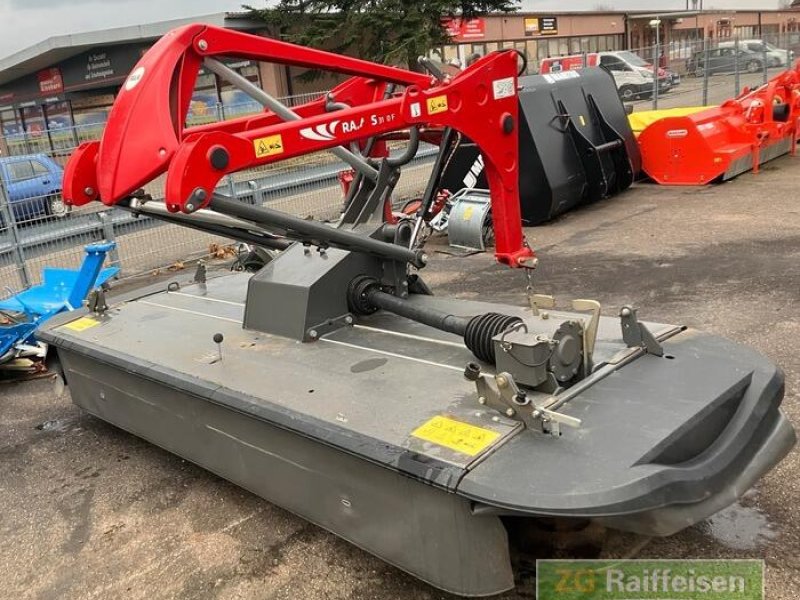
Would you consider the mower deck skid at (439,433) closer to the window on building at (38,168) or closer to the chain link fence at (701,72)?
the window on building at (38,168)

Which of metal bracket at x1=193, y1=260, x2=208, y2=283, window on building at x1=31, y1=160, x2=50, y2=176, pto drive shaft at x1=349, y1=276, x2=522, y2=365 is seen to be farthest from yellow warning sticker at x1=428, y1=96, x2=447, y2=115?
window on building at x1=31, y1=160, x2=50, y2=176

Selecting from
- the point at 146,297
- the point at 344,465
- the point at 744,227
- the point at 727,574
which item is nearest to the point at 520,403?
the point at 344,465

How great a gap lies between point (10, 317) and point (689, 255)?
534cm

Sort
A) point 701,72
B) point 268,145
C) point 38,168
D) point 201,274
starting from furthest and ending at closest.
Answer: point 701,72 → point 38,168 → point 201,274 → point 268,145

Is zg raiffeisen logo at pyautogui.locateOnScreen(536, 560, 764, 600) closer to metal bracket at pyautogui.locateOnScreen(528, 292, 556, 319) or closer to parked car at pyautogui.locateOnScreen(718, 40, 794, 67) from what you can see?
metal bracket at pyautogui.locateOnScreen(528, 292, 556, 319)

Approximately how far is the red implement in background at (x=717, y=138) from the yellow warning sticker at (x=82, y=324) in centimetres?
742

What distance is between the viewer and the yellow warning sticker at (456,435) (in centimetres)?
234

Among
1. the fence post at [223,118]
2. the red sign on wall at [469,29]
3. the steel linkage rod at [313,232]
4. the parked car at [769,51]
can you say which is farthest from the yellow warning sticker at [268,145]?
the red sign on wall at [469,29]

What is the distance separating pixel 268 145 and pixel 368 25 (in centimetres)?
1948

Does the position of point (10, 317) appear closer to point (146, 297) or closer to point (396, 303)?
point (146, 297)

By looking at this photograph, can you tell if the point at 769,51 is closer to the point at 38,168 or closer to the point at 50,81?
the point at 38,168

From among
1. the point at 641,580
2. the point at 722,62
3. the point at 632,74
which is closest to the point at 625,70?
the point at 632,74

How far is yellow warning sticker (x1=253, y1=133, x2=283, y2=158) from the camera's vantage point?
2.89 metres

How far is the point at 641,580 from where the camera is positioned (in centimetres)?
254
